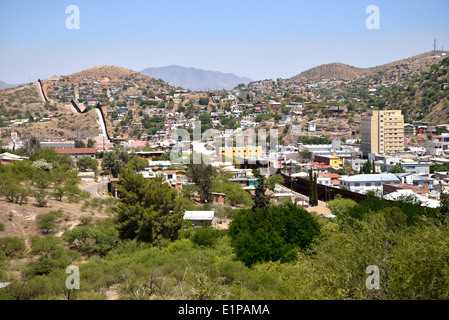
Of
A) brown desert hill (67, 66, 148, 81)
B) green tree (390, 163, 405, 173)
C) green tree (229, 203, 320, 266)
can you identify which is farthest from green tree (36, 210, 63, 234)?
brown desert hill (67, 66, 148, 81)

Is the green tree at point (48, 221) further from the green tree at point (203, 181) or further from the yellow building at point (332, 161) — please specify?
the yellow building at point (332, 161)

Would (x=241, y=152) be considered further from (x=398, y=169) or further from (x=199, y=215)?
(x=199, y=215)

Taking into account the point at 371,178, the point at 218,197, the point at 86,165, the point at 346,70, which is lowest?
the point at 218,197

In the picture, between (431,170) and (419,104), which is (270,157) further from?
(419,104)

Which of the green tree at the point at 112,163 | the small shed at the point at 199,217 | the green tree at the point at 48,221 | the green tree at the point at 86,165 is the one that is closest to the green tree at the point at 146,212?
the green tree at the point at 48,221

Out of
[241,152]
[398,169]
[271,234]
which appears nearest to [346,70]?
[241,152]

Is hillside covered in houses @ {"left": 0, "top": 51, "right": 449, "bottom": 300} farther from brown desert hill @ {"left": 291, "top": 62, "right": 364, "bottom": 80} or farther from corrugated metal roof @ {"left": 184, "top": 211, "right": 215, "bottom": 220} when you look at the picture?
brown desert hill @ {"left": 291, "top": 62, "right": 364, "bottom": 80}

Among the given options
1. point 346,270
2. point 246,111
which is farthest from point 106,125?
point 346,270
